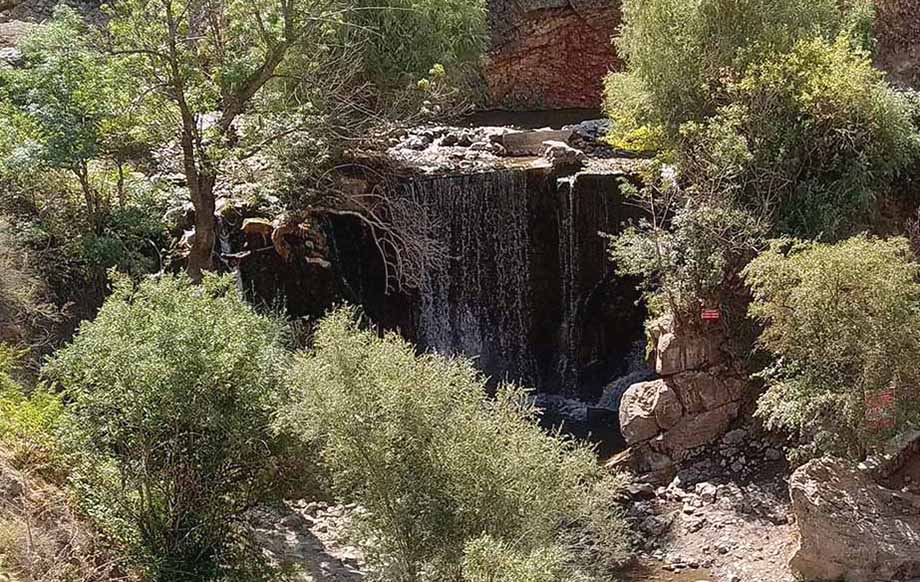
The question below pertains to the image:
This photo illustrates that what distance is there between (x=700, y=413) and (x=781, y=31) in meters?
7.71

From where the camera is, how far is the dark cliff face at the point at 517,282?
2116cm

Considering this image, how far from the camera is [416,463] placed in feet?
36.9

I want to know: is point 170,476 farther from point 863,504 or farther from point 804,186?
point 804,186

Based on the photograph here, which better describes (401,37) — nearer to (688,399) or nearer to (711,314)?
(711,314)

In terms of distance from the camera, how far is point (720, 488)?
16.7 meters

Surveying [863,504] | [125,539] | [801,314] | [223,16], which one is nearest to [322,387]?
[125,539]

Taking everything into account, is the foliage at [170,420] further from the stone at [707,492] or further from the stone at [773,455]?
the stone at [773,455]

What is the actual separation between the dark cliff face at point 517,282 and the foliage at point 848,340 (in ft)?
22.9

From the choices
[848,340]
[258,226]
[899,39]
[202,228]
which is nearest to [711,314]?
[848,340]

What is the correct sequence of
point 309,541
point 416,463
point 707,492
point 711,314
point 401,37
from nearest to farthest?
point 416,463
point 309,541
point 707,492
point 711,314
point 401,37

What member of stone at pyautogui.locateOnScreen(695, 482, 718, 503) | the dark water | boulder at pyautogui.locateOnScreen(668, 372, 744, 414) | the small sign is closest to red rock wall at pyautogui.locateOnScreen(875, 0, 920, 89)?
the dark water

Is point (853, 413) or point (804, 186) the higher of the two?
point (804, 186)

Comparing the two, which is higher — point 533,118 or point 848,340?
point 533,118

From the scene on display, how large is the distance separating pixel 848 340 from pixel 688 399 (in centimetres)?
471
